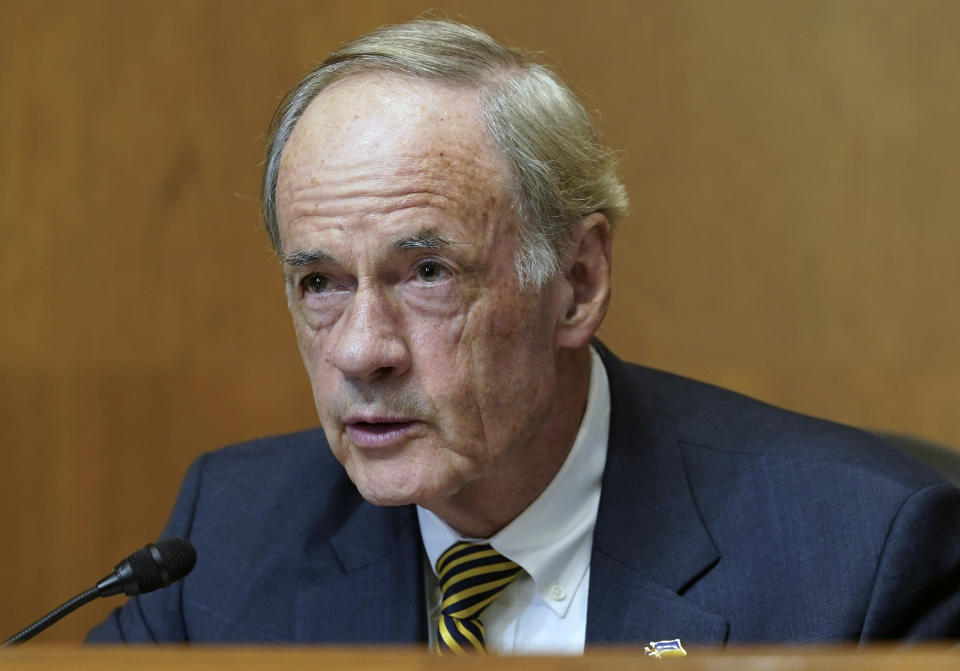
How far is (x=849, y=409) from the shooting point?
2.69 metres

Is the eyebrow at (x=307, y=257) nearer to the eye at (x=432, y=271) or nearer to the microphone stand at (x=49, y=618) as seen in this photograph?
the eye at (x=432, y=271)

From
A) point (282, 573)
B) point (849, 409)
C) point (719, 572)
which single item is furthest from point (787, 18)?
point (282, 573)

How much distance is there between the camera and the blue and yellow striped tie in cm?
169

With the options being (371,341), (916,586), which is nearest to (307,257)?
(371,341)

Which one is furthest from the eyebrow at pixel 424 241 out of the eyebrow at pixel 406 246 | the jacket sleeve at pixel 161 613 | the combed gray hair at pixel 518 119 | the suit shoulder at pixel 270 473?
the jacket sleeve at pixel 161 613

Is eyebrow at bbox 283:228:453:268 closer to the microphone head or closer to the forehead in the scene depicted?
the forehead

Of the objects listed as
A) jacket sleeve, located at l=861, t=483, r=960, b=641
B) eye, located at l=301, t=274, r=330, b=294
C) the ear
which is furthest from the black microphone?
jacket sleeve, located at l=861, t=483, r=960, b=641

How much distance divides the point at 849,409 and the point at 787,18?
87 cm

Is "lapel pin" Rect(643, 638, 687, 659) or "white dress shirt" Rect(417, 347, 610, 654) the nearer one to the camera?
"lapel pin" Rect(643, 638, 687, 659)

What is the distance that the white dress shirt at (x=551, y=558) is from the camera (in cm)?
171

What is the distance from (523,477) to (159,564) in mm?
545

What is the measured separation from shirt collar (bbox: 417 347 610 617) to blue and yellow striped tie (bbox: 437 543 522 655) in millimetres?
23

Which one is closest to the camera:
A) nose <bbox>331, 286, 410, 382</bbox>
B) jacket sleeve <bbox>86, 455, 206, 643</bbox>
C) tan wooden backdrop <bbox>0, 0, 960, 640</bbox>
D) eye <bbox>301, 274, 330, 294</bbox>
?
nose <bbox>331, 286, 410, 382</bbox>

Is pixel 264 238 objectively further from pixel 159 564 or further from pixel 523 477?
pixel 159 564
